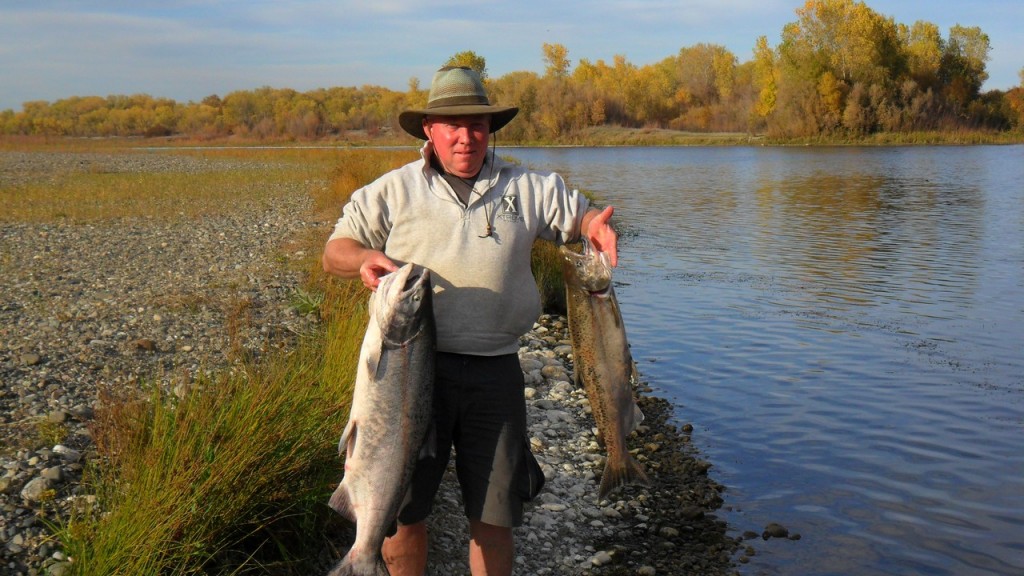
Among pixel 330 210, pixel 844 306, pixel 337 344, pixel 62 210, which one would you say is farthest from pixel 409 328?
pixel 62 210

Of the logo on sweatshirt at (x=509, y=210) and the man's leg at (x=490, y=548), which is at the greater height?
the logo on sweatshirt at (x=509, y=210)

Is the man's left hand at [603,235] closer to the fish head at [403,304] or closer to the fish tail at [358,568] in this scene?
the fish head at [403,304]

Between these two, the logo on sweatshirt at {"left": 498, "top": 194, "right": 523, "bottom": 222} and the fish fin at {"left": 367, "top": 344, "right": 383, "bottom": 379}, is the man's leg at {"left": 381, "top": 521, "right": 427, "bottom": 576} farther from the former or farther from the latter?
the logo on sweatshirt at {"left": 498, "top": 194, "right": 523, "bottom": 222}

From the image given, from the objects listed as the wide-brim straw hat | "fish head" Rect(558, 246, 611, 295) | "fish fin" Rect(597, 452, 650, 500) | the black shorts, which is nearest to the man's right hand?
the black shorts

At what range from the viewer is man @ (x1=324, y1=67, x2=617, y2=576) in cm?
394

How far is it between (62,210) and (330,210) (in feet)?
21.9

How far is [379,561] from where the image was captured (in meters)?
3.77

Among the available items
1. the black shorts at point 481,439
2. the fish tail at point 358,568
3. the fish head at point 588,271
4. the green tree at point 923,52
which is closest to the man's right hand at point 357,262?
the black shorts at point 481,439

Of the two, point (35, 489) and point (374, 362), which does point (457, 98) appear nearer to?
Answer: point (374, 362)

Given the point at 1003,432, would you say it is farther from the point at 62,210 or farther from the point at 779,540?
the point at 62,210

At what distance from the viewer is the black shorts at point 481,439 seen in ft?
13.1

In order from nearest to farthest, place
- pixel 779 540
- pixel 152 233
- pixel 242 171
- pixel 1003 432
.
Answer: pixel 779 540 → pixel 1003 432 → pixel 152 233 → pixel 242 171

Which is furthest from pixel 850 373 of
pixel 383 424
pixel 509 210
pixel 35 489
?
pixel 35 489

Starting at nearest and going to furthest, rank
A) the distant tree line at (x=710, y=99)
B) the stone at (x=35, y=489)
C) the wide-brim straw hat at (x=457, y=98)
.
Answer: the wide-brim straw hat at (x=457, y=98) → the stone at (x=35, y=489) → the distant tree line at (x=710, y=99)
